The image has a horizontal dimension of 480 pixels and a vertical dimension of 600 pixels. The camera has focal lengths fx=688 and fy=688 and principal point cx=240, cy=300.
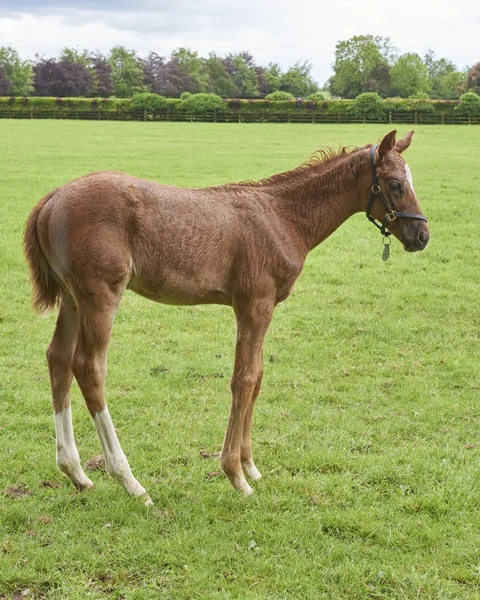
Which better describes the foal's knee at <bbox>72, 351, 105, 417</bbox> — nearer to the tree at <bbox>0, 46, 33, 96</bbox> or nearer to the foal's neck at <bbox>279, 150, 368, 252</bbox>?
the foal's neck at <bbox>279, 150, 368, 252</bbox>

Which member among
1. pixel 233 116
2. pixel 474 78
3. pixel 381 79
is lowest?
pixel 233 116

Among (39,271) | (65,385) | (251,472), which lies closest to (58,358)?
(65,385)

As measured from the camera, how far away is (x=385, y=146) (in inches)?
197

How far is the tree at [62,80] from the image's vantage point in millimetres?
101500

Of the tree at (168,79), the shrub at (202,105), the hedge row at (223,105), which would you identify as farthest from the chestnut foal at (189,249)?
the tree at (168,79)

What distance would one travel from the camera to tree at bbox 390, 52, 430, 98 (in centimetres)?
11675

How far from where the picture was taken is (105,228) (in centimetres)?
452

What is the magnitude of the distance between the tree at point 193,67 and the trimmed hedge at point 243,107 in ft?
204

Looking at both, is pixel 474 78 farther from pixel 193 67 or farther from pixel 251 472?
pixel 251 472

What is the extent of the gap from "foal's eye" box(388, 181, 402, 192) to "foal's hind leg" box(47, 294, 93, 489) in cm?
248

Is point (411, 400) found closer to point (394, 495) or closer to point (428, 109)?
point (394, 495)

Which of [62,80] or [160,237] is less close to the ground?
[62,80]

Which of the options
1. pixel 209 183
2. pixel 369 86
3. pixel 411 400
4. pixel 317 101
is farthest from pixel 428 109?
pixel 369 86

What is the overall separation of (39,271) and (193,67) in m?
130
